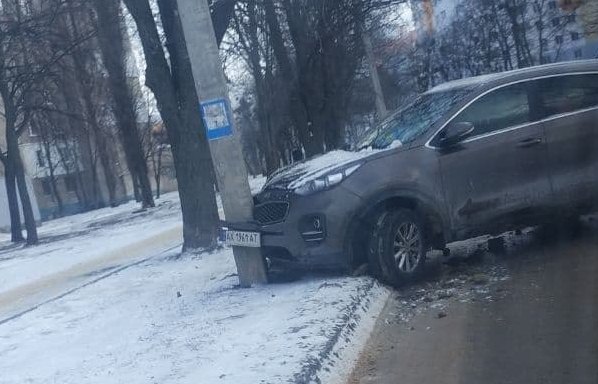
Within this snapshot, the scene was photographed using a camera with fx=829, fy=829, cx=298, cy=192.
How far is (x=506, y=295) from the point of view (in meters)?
7.18

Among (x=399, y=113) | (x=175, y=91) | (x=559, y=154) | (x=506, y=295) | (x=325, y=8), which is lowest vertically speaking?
(x=506, y=295)

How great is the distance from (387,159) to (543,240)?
2.35 metres

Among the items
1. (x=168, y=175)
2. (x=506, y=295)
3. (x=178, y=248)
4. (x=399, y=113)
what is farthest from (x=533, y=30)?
(x=168, y=175)

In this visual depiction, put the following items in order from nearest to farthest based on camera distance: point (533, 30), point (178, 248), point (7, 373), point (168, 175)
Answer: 1. point (7, 373)
2. point (178, 248)
3. point (533, 30)
4. point (168, 175)

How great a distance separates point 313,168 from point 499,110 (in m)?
1.97

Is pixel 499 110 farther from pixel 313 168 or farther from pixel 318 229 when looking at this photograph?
pixel 318 229

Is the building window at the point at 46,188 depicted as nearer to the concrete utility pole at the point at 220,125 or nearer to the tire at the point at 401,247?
the concrete utility pole at the point at 220,125

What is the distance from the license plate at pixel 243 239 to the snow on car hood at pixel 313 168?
58 cm

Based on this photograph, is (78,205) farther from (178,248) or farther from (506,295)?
(506,295)

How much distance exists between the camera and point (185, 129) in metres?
12.1

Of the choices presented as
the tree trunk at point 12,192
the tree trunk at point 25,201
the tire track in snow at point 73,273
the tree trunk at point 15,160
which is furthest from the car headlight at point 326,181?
the tree trunk at point 12,192

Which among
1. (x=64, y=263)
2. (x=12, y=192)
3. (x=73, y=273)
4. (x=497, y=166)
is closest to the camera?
(x=497, y=166)

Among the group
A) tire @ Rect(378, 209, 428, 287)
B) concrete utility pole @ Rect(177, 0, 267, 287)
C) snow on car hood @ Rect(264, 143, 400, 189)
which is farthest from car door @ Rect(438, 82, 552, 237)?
concrete utility pole @ Rect(177, 0, 267, 287)

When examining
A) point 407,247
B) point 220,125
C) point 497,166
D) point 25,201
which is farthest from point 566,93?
point 25,201
